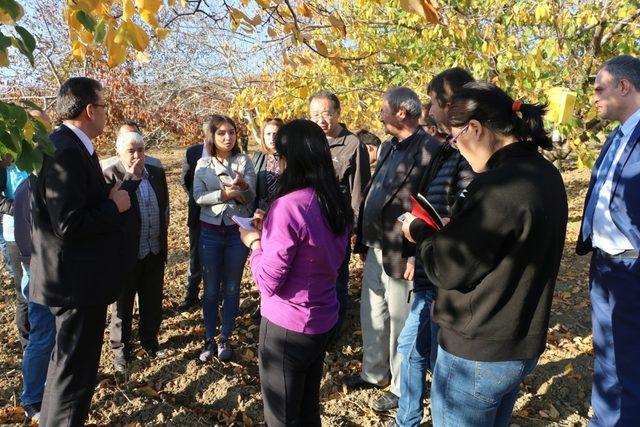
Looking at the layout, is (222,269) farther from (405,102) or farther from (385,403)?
(405,102)

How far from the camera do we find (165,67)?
1091cm

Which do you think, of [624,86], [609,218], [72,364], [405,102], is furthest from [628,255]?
[72,364]

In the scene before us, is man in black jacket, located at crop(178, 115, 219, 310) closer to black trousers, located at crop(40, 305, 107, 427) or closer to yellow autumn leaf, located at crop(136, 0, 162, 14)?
black trousers, located at crop(40, 305, 107, 427)

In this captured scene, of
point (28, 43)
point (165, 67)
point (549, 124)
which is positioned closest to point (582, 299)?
point (549, 124)

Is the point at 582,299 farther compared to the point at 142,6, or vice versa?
the point at 582,299

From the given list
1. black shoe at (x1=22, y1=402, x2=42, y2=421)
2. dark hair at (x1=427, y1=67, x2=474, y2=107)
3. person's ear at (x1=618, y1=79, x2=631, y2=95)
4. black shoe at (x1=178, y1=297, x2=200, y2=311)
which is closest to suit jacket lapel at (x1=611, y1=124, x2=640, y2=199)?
person's ear at (x1=618, y1=79, x2=631, y2=95)

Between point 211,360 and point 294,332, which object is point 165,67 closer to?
point 211,360

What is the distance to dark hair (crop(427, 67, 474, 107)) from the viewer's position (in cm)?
265

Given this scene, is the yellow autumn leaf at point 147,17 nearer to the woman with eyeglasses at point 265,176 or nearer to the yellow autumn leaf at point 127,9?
the yellow autumn leaf at point 127,9

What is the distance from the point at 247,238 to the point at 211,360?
1.89 metres

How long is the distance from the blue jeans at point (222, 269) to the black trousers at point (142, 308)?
44cm

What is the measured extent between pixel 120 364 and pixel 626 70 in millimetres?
4039

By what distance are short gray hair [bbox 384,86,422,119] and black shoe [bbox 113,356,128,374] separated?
282cm

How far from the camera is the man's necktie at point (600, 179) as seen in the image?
271 centimetres
